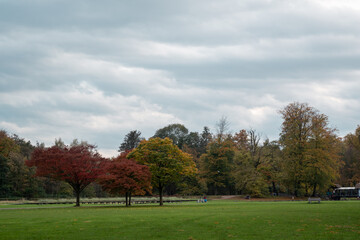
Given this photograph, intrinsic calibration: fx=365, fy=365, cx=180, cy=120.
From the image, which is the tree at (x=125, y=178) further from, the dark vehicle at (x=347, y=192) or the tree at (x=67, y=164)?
the dark vehicle at (x=347, y=192)

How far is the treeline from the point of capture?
6738 cm

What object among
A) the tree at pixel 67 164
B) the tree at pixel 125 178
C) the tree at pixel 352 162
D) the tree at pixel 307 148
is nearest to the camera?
the tree at pixel 125 178

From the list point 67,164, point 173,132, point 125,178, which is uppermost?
point 173,132

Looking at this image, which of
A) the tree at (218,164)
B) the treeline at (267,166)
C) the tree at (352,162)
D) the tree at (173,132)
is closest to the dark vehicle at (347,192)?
the treeline at (267,166)

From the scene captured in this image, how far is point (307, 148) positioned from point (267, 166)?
11.9 m

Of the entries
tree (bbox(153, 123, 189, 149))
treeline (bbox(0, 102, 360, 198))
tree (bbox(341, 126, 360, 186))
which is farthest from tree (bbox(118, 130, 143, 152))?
tree (bbox(341, 126, 360, 186))

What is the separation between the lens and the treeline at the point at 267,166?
2653 inches

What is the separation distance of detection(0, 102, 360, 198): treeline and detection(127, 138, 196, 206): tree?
16.5 feet

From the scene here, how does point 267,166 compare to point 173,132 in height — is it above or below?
below

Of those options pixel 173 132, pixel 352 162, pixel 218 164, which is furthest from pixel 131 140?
pixel 352 162

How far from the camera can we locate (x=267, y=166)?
77.5m

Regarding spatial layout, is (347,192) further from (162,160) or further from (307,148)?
(162,160)

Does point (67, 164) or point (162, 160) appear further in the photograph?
point (162, 160)

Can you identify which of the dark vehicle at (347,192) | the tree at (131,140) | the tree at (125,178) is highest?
the tree at (131,140)
